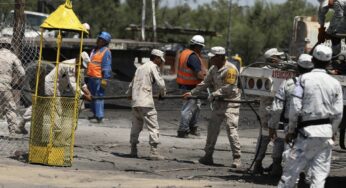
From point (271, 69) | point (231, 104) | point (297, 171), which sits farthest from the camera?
point (231, 104)

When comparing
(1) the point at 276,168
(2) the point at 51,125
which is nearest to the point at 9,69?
(2) the point at 51,125

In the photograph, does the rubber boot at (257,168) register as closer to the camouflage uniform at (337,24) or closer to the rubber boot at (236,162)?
the rubber boot at (236,162)

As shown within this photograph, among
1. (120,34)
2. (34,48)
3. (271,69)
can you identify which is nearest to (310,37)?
(271,69)

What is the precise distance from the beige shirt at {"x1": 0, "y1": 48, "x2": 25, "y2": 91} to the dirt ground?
0.98 metres

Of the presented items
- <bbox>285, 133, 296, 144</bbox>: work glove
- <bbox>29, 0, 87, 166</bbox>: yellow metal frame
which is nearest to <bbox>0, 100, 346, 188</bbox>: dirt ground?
<bbox>29, 0, 87, 166</bbox>: yellow metal frame

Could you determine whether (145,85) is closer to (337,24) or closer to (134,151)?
(134,151)

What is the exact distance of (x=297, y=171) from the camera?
996 centimetres

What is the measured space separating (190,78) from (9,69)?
4091 millimetres

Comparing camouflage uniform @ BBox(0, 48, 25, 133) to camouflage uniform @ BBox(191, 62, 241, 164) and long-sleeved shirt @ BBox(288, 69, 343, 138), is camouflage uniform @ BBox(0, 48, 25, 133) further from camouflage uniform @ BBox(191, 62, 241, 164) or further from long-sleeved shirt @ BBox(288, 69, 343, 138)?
long-sleeved shirt @ BBox(288, 69, 343, 138)

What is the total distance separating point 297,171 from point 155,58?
504cm

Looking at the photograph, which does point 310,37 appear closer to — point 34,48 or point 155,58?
point 155,58

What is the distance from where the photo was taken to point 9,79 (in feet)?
50.5

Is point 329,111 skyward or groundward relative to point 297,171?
skyward

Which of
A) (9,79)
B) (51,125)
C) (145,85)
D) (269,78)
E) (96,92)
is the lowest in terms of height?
(96,92)
